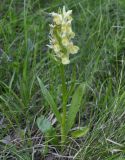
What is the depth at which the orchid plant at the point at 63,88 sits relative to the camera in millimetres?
1301

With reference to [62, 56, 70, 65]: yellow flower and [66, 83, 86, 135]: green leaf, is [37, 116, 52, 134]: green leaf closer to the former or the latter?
[66, 83, 86, 135]: green leaf

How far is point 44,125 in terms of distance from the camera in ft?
4.76

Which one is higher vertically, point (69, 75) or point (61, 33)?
point (61, 33)

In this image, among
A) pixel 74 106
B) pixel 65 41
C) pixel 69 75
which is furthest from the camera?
pixel 69 75

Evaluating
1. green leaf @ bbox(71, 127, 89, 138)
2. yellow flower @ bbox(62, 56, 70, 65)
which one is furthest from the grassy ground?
yellow flower @ bbox(62, 56, 70, 65)

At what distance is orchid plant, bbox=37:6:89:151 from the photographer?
130cm

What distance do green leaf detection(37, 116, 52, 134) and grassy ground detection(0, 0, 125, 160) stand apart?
0.16 feet

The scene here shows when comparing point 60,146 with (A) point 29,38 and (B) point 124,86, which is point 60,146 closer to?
(B) point 124,86

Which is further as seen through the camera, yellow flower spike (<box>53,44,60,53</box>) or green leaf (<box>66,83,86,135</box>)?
green leaf (<box>66,83,86,135</box>)

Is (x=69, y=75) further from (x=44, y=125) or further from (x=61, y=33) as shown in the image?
(x=61, y=33)

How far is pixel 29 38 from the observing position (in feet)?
6.28

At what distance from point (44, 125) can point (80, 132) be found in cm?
13

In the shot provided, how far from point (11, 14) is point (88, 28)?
0.39m

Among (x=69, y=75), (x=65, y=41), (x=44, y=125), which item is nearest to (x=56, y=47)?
(x=65, y=41)
